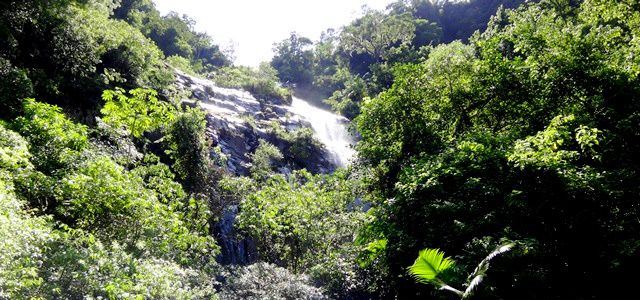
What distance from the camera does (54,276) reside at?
19.1 feet

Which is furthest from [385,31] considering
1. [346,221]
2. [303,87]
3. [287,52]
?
[346,221]

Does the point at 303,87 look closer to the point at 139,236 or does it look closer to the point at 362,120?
the point at 362,120

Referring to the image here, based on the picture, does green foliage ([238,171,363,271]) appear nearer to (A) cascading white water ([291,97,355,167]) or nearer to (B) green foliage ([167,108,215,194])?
(B) green foliage ([167,108,215,194])

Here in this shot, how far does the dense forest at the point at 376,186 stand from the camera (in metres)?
6.90

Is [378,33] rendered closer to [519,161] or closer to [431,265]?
[519,161]

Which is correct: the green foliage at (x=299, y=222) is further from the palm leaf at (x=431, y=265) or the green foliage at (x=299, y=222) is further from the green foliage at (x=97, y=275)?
the green foliage at (x=97, y=275)

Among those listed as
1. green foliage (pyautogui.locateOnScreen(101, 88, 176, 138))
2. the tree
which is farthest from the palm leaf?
the tree

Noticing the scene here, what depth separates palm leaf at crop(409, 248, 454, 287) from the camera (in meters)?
6.73

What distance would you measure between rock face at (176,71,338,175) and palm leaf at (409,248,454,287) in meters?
18.6

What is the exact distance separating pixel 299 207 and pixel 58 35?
34.6 ft

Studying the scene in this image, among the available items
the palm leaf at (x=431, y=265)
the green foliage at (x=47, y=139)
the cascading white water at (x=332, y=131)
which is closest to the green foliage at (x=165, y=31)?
the cascading white water at (x=332, y=131)

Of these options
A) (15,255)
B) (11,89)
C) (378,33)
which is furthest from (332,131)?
(15,255)

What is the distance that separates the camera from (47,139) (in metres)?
8.99

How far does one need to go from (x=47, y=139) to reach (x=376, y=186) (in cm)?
901
